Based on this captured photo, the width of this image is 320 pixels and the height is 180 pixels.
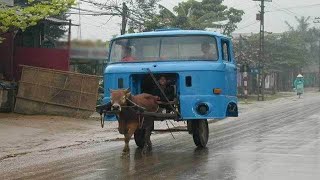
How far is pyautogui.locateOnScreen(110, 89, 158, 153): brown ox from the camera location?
10.6 meters

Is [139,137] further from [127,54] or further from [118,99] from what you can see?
[118,99]

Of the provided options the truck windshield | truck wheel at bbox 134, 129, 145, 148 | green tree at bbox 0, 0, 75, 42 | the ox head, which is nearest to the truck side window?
the truck windshield

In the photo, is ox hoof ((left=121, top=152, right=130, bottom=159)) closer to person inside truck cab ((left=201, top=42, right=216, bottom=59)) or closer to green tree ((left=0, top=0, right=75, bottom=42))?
person inside truck cab ((left=201, top=42, right=216, bottom=59))

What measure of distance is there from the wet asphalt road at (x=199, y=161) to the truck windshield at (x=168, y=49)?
2.13 metres

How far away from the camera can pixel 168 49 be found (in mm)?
11969

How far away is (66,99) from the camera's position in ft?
65.0

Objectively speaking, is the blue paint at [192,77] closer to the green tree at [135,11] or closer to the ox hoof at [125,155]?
the ox hoof at [125,155]

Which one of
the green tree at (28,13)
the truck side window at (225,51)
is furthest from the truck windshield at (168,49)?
the green tree at (28,13)

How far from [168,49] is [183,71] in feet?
2.93

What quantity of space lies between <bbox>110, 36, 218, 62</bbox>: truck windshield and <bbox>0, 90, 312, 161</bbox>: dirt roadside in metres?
3.09

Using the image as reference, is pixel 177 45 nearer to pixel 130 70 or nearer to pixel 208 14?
pixel 130 70

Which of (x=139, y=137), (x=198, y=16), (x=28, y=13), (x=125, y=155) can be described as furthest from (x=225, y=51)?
(x=198, y=16)

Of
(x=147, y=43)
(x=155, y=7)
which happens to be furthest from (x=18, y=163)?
(x=155, y=7)

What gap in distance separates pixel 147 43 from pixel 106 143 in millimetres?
3487
